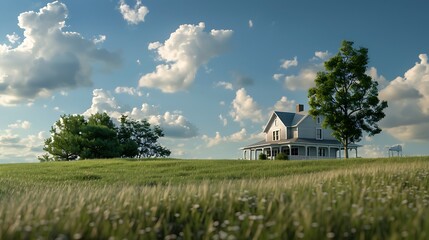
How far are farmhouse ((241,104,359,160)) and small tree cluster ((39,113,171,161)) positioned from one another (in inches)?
727

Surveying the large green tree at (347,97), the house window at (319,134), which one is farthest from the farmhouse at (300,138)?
the large green tree at (347,97)

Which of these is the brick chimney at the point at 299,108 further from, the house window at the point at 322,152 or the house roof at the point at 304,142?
the house window at the point at 322,152

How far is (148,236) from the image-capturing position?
245 inches

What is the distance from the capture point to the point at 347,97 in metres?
43.2

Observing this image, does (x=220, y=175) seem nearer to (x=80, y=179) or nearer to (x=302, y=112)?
(x=80, y=179)

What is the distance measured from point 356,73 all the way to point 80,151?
36.2 m

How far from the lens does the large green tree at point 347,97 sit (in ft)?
141

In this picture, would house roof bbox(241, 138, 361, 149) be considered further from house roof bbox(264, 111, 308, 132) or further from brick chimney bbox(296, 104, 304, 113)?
brick chimney bbox(296, 104, 304, 113)

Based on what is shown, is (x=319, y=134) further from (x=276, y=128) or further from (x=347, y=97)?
(x=347, y=97)

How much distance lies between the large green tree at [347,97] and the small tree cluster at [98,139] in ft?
94.7

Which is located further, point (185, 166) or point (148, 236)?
point (185, 166)

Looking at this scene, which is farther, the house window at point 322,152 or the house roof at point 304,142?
the house window at point 322,152

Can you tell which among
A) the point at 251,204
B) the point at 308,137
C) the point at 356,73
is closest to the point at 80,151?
the point at 308,137

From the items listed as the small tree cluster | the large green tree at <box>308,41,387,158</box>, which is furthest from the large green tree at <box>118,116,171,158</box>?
the large green tree at <box>308,41,387,158</box>
